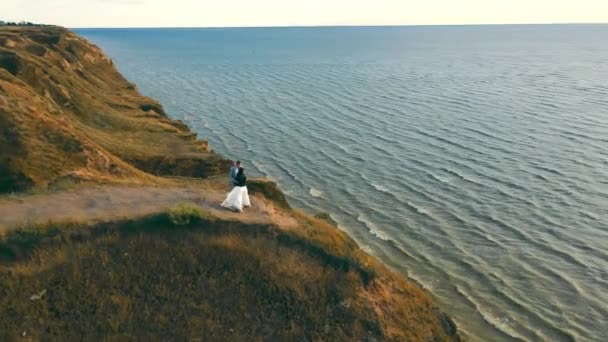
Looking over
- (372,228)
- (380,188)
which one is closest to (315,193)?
(380,188)

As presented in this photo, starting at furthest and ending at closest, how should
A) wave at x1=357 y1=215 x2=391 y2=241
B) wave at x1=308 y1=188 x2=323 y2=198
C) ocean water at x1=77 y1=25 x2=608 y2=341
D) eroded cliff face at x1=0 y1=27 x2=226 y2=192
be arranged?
wave at x1=308 y1=188 x2=323 y2=198 → wave at x1=357 y1=215 x2=391 y2=241 → ocean water at x1=77 y1=25 x2=608 y2=341 → eroded cliff face at x1=0 y1=27 x2=226 y2=192

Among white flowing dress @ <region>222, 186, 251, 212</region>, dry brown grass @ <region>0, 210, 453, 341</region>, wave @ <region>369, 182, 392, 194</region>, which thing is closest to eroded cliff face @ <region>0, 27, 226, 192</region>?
dry brown grass @ <region>0, 210, 453, 341</region>

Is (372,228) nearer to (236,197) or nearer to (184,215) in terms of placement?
(236,197)

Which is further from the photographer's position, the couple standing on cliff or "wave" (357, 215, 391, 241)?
"wave" (357, 215, 391, 241)

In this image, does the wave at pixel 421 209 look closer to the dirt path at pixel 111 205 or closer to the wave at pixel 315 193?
the wave at pixel 315 193

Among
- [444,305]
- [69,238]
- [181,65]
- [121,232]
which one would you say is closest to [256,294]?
[121,232]

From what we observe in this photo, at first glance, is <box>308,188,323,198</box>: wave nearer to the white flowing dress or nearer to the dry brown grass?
the white flowing dress
